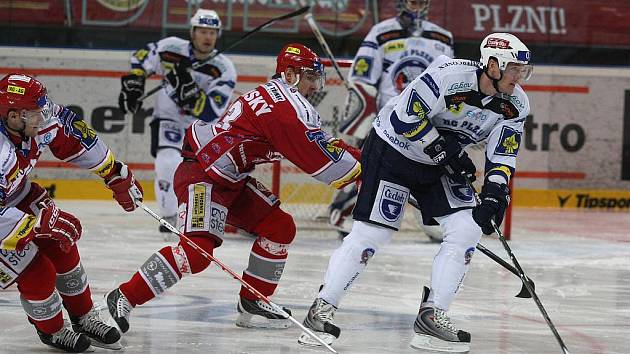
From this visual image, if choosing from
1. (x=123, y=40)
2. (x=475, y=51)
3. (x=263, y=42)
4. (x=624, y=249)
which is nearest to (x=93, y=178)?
(x=123, y=40)

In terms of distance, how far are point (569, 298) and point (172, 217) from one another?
2.71 metres

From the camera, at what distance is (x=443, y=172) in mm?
4484

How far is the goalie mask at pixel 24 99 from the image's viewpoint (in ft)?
12.6

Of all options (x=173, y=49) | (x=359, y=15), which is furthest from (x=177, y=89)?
(x=359, y=15)

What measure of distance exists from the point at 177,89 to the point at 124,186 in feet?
10.6

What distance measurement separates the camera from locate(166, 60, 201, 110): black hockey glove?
7.52m

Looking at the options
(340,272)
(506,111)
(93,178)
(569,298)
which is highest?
(506,111)

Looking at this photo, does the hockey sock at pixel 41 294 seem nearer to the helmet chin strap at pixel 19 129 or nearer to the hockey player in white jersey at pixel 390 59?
the helmet chin strap at pixel 19 129

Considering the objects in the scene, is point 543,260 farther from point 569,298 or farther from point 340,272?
point 340,272

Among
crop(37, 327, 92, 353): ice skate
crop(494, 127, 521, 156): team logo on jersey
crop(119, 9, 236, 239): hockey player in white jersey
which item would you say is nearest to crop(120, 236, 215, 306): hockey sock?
crop(37, 327, 92, 353): ice skate

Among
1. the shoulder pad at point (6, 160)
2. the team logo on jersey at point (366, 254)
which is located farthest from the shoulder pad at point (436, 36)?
the shoulder pad at point (6, 160)

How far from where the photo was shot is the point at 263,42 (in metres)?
9.57

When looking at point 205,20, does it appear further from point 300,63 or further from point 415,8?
point 300,63

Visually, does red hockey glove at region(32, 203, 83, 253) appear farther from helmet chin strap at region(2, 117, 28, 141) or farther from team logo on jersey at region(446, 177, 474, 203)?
team logo on jersey at region(446, 177, 474, 203)
